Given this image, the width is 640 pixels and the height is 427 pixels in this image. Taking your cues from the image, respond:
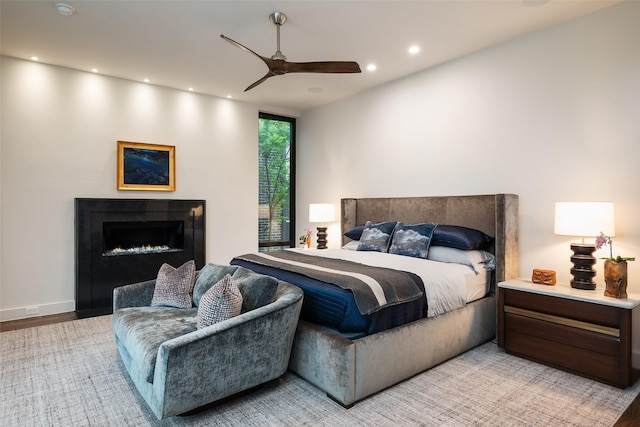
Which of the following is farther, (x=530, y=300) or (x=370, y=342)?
(x=530, y=300)

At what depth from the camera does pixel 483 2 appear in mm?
2947

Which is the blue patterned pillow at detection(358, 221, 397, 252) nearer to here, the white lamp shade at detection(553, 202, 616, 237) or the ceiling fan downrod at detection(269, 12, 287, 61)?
the white lamp shade at detection(553, 202, 616, 237)

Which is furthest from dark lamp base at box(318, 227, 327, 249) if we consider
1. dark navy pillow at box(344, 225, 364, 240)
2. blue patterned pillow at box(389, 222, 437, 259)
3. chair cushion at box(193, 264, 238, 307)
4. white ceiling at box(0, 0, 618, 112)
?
chair cushion at box(193, 264, 238, 307)

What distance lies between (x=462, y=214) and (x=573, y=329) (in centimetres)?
156

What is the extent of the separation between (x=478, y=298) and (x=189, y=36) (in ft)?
12.6

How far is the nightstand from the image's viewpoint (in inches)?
97.9

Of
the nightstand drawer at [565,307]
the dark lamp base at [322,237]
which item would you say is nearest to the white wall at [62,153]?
the dark lamp base at [322,237]

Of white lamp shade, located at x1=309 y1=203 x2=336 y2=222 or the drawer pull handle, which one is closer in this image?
the drawer pull handle

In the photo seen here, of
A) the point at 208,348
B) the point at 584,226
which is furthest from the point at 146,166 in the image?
the point at 584,226

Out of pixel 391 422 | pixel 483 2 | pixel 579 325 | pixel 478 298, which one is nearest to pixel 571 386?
pixel 579 325

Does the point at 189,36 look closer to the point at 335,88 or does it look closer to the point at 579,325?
the point at 335,88

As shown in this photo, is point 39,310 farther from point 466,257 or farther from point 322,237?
point 466,257

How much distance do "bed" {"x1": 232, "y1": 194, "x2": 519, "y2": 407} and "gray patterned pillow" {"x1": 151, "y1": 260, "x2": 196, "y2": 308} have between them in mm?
620

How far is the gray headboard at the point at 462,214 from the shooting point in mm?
3395
